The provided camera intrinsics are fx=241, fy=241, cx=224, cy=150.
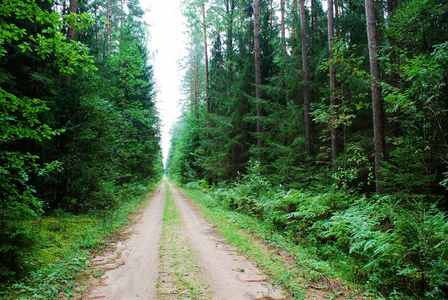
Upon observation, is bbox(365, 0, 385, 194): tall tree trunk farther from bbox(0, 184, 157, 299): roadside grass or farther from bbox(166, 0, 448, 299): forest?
bbox(0, 184, 157, 299): roadside grass

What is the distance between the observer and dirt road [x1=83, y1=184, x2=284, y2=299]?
4066 millimetres

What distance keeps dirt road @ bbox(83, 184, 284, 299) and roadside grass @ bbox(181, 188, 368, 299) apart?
0.30 meters

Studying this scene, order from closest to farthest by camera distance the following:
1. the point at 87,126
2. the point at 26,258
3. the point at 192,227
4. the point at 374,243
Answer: the point at 26,258
the point at 374,243
the point at 192,227
the point at 87,126

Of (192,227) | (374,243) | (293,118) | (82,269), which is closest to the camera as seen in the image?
(374,243)

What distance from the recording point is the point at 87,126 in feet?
34.3

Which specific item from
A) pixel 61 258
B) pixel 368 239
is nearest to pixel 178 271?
pixel 61 258

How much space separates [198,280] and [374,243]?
11.5 feet

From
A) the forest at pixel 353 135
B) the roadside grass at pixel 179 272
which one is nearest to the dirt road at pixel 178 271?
the roadside grass at pixel 179 272

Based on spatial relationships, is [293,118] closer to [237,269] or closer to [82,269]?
[237,269]

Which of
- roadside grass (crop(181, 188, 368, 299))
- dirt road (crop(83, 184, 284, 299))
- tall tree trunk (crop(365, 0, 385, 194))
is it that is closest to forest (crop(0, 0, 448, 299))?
tall tree trunk (crop(365, 0, 385, 194))

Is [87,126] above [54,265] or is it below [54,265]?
above

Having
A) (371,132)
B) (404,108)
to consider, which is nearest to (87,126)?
(404,108)

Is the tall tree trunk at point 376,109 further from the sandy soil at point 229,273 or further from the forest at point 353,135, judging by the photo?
the sandy soil at point 229,273

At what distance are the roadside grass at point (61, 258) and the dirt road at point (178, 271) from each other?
0.44 meters
